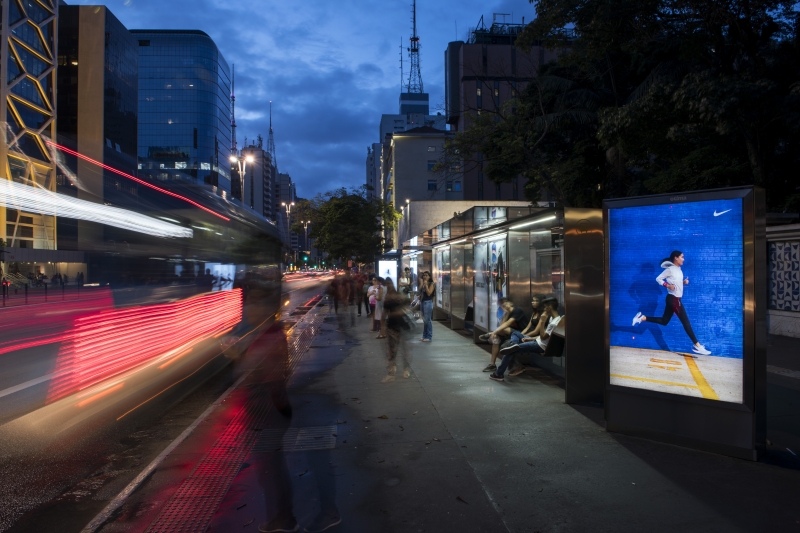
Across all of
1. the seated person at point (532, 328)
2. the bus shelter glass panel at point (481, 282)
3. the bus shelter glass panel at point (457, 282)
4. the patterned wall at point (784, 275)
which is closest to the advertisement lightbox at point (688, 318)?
the seated person at point (532, 328)

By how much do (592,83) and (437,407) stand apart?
749 inches

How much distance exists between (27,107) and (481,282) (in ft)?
27.6

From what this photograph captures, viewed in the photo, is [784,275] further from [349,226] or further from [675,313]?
[349,226]

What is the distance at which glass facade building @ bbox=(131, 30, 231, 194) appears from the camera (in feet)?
291

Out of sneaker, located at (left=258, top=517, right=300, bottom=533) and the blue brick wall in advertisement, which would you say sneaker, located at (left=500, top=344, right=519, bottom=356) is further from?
sneaker, located at (left=258, top=517, right=300, bottom=533)

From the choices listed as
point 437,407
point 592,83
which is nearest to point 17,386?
point 437,407

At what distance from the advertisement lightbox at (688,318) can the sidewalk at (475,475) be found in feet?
0.90

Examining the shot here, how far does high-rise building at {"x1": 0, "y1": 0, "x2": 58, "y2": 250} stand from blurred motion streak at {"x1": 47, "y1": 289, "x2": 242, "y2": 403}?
1.30m

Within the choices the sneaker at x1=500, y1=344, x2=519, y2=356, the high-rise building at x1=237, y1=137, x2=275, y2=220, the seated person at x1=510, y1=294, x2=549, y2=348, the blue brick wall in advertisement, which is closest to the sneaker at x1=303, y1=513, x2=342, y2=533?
the blue brick wall in advertisement

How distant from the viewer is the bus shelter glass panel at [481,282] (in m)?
11.2

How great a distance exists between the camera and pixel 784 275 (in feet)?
41.7

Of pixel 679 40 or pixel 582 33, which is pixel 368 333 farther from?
pixel 679 40

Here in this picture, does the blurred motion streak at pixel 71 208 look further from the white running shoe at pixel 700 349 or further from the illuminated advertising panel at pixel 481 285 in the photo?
the illuminated advertising panel at pixel 481 285

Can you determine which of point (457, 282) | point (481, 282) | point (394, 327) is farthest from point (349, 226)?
point (394, 327)
